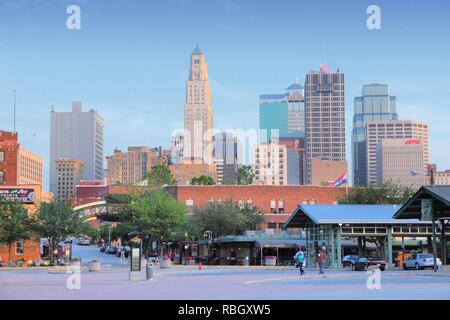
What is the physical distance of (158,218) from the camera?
8406cm

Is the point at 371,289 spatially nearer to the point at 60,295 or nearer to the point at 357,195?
the point at 60,295

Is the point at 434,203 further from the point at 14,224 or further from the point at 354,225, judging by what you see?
the point at 14,224

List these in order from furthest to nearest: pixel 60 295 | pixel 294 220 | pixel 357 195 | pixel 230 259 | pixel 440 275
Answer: pixel 357 195, pixel 230 259, pixel 294 220, pixel 440 275, pixel 60 295

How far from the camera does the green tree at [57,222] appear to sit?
250 feet

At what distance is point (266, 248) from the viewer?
3580 inches

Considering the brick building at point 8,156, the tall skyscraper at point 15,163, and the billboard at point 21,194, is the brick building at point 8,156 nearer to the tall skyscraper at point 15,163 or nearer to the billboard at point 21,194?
the tall skyscraper at point 15,163

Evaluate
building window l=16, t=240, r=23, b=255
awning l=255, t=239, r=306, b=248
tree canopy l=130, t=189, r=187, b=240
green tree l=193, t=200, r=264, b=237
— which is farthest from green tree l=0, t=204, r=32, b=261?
green tree l=193, t=200, r=264, b=237

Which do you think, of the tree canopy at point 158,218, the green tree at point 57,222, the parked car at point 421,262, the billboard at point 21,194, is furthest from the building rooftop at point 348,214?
the billboard at point 21,194

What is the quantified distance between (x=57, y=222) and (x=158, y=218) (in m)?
11.7

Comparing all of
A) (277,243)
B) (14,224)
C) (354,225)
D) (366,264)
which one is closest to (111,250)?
(277,243)

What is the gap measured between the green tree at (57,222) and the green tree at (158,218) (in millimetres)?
7174
